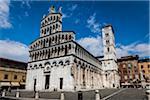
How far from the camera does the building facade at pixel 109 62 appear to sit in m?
59.0

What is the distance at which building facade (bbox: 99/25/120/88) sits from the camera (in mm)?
59031

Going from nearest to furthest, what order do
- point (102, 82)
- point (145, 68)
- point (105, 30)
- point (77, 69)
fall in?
point (77, 69) < point (102, 82) < point (145, 68) < point (105, 30)

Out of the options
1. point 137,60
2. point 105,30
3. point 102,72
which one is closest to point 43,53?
point 102,72

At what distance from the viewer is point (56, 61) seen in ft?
114

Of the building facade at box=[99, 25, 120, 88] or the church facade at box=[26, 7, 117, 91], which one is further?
the building facade at box=[99, 25, 120, 88]

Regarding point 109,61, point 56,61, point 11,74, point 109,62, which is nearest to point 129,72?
point 109,62

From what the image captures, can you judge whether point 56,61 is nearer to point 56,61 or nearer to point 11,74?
point 56,61

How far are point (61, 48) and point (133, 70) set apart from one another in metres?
38.8

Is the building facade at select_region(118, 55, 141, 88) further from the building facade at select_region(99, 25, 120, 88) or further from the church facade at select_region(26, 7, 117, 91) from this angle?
the church facade at select_region(26, 7, 117, 91)

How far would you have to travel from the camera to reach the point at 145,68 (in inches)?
2447

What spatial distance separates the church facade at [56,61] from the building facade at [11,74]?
6.17m

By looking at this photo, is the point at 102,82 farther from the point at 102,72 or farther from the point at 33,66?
the point at 33,66

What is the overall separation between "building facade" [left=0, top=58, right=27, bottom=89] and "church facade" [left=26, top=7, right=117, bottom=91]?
617 centimetres

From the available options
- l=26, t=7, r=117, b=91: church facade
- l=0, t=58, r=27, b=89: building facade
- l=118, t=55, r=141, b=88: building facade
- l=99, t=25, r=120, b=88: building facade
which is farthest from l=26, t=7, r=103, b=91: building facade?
l=118, t=55, r=141, b=88: building facade
